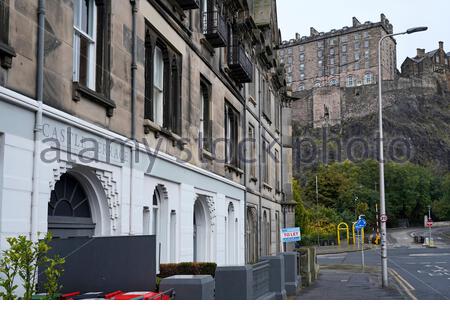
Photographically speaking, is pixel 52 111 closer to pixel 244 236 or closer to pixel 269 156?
pixel 244 236

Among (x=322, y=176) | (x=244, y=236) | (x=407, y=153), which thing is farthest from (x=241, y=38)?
(x=407, y=153)

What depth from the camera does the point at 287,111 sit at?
36.1 metres

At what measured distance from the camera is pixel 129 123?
11820 mm

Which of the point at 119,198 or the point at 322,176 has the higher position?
the point at 322,176

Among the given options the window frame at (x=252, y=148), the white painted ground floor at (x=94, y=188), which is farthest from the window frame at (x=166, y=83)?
the window frame at (x=252, y=148)

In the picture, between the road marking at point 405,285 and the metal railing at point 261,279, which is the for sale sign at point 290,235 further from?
the metal railing at point 261,279

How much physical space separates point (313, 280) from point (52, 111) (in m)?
18.7

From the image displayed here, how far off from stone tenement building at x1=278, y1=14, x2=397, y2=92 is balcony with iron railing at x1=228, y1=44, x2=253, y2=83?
11426 cm

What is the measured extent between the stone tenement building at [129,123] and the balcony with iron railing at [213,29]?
4 centimetres

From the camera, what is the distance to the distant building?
5512 inches

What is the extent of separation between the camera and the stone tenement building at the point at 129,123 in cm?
816

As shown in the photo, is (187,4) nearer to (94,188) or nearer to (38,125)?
(94,188)

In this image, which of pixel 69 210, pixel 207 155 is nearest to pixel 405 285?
pixel 207 155

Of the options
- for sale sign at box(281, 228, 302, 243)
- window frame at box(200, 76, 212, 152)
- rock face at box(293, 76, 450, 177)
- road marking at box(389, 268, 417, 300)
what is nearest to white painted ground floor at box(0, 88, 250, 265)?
window frame at box(200, 76, 212, 152)
